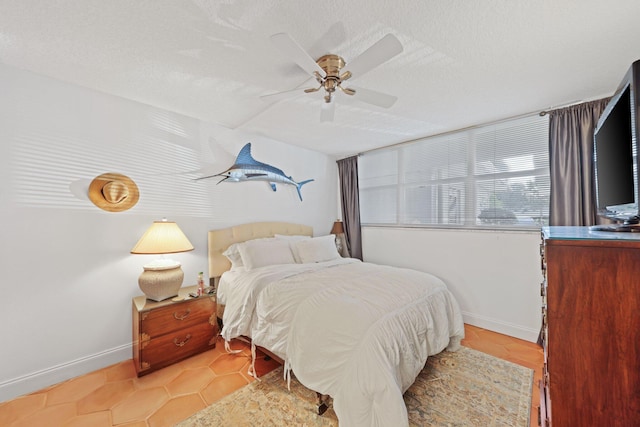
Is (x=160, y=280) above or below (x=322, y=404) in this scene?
above

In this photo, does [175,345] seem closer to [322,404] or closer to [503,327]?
[322,404]

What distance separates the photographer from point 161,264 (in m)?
2.31

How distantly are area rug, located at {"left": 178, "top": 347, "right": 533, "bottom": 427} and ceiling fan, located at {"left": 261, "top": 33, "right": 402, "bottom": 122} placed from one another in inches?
86.8

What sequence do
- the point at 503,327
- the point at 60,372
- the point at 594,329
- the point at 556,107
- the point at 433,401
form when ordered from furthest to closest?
the point at 503,327, the point at 556,107, the point at 60,372, the point at 433,401, the point at 594,329

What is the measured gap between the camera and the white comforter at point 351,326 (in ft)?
4.40

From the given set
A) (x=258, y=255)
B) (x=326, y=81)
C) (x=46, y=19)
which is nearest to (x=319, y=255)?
(x=258, y=255)

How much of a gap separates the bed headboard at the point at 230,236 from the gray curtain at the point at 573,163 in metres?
3.12

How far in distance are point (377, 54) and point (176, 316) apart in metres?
2.56

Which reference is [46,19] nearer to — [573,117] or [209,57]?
[209,57]

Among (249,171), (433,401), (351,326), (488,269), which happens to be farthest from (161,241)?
(488,269)

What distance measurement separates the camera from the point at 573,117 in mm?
2361

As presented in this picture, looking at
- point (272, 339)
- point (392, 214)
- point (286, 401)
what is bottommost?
point (286, 401)

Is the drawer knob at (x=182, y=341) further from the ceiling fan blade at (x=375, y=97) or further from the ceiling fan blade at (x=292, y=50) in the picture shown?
the ceiling fan blade at (x=375, y=97)

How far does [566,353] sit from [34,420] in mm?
2881
